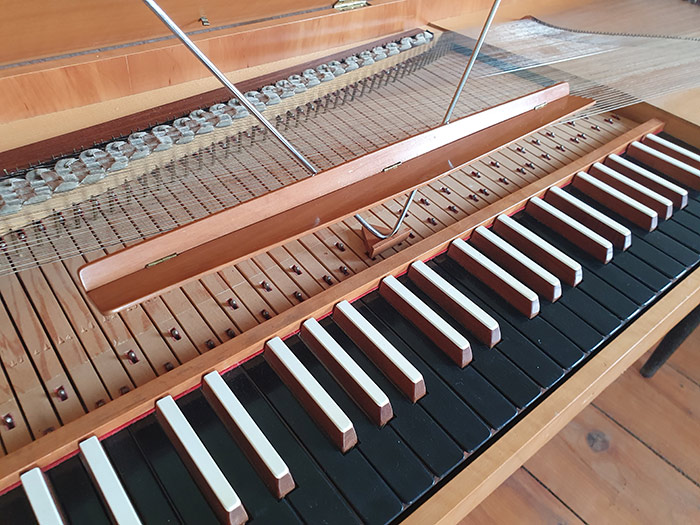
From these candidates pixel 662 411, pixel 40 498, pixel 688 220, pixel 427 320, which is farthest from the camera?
pixel 662 411

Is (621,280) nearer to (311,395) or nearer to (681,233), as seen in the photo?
(681,233)

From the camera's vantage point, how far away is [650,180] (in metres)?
2.21

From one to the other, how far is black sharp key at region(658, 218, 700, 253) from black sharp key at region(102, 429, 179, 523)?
6.28 feet

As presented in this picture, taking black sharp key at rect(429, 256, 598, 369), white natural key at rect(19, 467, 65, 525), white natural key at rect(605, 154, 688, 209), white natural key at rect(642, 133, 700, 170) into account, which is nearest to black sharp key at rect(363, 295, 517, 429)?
black sharp key at rect(429, 256, 598, 369)

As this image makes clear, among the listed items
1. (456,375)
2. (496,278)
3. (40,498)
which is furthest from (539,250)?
(40,498)

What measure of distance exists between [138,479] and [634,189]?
200 cm

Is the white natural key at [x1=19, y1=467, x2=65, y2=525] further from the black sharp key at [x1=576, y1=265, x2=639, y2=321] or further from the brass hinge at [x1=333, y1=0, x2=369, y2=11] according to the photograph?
the brass hinge at [x1=333, y1=0, x2=369, y2=11]

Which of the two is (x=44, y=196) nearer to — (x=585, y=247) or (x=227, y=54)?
(x=227, y=54)

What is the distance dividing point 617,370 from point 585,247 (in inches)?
19.0

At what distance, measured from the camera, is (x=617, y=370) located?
162 cm

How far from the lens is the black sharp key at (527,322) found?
1.60 m

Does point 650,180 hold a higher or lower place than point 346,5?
lower

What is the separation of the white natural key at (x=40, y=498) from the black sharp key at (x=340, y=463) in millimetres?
503

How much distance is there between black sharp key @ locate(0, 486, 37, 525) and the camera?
1.11 m
